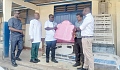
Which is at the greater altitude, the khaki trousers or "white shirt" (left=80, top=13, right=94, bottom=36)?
"white shirt" (left=80, top=13, right=94, bottom=36)

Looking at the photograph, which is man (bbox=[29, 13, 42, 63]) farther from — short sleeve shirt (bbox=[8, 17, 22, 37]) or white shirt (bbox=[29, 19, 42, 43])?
short sleeve shirt (bbox=[8, 17, 22, 37])

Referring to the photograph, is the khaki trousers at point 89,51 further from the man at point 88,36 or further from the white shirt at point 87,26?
the white shirt at point 87,26

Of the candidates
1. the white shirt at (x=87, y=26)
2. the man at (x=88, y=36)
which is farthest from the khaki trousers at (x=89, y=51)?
the white shirt at (x=87, y=26)

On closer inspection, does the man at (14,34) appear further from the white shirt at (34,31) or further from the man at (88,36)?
the man at (88,36)

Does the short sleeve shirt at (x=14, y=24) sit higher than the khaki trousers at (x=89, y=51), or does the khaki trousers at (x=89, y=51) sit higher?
the short sleeve shirt at (x=14, y=24)

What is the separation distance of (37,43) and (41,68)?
0.89 metres

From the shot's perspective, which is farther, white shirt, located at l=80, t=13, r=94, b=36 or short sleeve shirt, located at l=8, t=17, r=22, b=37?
short sleeve shirt, located at l=8, t=17, r=22, b=37

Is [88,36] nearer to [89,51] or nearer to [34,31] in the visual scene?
[89,51]

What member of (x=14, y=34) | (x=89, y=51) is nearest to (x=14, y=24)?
(x=14, y=34)

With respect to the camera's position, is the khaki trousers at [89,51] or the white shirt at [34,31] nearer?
the khaki trousers at [89,51]

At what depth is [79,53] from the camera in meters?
4.61

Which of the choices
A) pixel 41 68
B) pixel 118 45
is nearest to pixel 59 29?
pixel 41 68

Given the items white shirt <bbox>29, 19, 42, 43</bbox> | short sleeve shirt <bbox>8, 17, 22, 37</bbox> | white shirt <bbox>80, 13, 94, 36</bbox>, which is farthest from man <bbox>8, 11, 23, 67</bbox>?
white shirt <bbox>80, 13, 94, 36</bbox>

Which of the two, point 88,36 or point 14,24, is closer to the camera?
point 88,36
